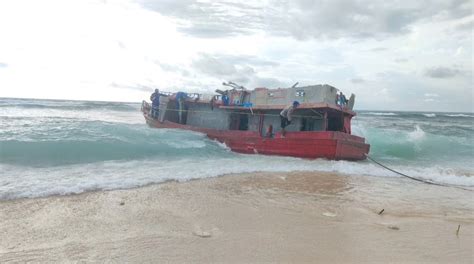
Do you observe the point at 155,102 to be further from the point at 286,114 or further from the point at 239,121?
the point at 286,114

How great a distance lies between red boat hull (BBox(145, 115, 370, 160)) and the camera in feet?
48.0

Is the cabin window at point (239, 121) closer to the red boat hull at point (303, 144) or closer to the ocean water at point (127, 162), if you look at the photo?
the red boat hull at point (303, 144)

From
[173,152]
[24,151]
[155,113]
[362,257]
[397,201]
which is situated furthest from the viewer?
[155,113]

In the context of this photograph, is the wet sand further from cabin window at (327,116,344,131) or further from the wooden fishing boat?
cabin window at (327,116,344,131)

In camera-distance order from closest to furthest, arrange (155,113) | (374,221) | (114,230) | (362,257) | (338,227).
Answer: (362,257), (114,230), (338,227), (374,221), (155,113)

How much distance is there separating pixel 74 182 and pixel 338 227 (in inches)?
240

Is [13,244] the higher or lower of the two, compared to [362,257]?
lower

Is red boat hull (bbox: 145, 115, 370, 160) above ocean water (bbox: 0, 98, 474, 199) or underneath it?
above

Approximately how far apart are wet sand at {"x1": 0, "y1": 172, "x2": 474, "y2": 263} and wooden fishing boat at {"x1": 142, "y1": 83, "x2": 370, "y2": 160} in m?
6.16

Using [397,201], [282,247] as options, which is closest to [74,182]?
[282,247]

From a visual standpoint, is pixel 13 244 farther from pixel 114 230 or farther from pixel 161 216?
pixel 161 216

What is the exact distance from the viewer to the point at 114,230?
5.36 meters

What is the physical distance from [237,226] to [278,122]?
39.0ft

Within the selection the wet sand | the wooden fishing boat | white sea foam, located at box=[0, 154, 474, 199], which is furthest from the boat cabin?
the wet sand
